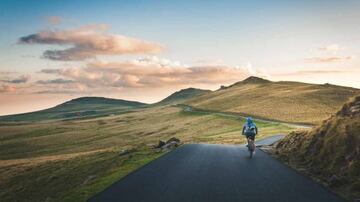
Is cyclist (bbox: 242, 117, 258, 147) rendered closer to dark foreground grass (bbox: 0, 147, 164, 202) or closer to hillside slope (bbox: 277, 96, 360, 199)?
hillside slope (bbox: 277, 96, 360, 199)

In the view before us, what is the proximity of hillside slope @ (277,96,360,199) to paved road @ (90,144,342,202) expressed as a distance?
1090mm

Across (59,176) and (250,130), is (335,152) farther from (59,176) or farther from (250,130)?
(59,176)

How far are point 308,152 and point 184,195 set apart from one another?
12.1 m

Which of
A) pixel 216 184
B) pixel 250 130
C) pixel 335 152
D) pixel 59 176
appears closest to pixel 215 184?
pixel 216 184

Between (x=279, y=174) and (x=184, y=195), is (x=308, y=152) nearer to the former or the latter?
(x=279, y=174)

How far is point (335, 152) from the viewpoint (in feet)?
62.8

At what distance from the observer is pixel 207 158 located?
2461 centimetres

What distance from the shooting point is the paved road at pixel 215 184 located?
13.2 meters

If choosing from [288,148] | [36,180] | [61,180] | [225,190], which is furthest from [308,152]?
[36,180]

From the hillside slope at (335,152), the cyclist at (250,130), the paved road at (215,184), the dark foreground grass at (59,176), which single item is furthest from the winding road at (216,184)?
the dark foreground grass at (59,176)

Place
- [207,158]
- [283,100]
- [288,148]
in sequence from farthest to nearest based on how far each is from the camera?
[283,100] < [288,148] < [207,158]

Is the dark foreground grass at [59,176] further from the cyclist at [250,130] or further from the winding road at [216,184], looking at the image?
the winding road at [216,184]

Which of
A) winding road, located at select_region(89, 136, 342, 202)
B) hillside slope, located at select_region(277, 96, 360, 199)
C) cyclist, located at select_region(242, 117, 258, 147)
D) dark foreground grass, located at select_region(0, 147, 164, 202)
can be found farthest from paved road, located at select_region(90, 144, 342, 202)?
dark foreground grass, located at select_region(0, 147, 164, 202)

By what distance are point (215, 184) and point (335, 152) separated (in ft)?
23.3
